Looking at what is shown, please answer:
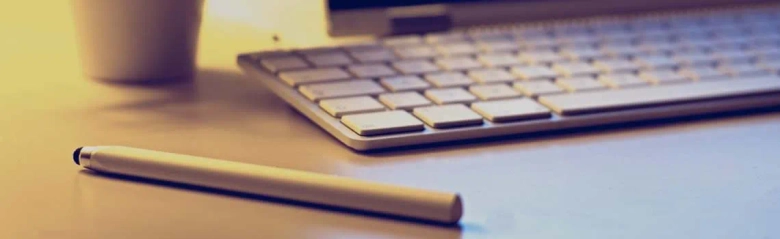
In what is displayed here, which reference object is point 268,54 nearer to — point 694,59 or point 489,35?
point 489,35

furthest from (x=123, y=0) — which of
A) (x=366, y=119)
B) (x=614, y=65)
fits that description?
(x=614, y=65)

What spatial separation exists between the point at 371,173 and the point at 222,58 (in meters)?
0.28

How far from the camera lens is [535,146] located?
1.73 feet

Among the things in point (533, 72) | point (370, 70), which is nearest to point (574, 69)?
point (533, 72)

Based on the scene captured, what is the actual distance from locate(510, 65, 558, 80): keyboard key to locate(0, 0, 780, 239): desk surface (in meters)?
0.08

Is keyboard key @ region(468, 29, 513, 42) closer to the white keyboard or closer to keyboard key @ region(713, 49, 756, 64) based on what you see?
the white keyboard

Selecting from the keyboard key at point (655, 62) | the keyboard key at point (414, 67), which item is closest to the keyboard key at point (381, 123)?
the keyboard key at point (414, 67)

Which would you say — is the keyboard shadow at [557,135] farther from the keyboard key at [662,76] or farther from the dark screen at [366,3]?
the dark screen at [366,3]

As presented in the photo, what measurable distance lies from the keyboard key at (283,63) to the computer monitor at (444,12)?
0.13 metres

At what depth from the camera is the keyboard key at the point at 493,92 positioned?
58 cm

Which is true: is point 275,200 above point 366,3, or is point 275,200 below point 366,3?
below

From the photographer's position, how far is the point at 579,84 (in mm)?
609

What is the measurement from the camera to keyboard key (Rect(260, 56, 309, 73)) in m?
0.60

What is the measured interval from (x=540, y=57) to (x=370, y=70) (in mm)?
125
